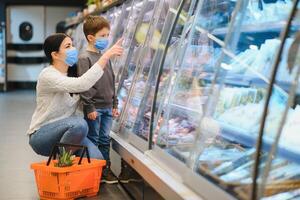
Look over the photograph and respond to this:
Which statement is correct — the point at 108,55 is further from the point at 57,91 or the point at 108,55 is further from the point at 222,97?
the point at 222,97

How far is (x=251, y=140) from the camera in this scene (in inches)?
85.5

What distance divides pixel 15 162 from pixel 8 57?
11.7 metres

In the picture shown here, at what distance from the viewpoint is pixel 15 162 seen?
4.87 m

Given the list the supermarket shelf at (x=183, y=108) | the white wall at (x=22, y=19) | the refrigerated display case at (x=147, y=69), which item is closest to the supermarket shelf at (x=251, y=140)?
the supermarket shelf at (x=183, y=108)

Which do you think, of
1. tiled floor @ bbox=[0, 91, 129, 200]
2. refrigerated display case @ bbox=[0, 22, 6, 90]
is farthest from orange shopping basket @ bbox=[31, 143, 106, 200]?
refrigerated display case @ bbox=[0, 22, 6, 90]

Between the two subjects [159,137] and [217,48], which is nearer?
[159,137]

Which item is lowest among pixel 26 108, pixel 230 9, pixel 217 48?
pixel 26 108

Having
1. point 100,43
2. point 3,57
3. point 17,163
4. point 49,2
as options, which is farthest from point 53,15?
point 100,43

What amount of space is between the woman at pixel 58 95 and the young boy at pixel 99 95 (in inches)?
7.0

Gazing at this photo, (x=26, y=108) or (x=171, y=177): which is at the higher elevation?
(x=171, y=177)

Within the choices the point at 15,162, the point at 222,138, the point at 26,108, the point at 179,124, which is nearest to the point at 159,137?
the point at 179,124

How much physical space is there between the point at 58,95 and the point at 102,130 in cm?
63

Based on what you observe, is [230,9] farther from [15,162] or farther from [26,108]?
[26,108]

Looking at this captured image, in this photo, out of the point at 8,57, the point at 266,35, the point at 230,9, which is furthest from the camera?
the point at 8,57
